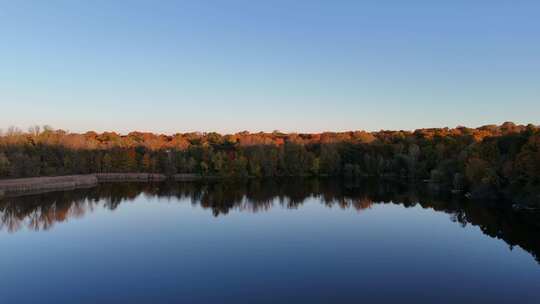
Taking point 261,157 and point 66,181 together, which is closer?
point 66,181

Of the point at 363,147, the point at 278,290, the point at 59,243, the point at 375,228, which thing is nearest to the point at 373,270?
the point at 278,290

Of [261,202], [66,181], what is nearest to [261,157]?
[66,181]

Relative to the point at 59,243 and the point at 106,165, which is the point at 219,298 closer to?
the point at 59,243

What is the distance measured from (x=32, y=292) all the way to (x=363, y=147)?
212ft

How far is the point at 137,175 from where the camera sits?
60.4 m

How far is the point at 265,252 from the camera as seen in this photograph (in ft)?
61.4

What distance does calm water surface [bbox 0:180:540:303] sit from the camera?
13.6m

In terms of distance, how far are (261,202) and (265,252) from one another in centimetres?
1721

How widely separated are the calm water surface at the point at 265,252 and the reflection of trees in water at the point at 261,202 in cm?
21

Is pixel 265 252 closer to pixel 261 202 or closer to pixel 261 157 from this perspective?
pixel 261 202

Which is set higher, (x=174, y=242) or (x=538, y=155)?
(x=538, y=155)

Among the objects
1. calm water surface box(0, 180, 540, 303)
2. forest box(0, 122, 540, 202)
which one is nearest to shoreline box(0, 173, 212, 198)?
forest box(0, 122, 540, 202)

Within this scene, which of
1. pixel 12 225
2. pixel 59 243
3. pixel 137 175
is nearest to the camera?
pixel 59 243

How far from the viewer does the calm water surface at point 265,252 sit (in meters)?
13.6
